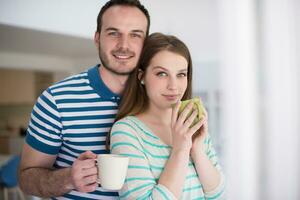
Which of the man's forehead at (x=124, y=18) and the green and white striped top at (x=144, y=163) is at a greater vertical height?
the man's forehead at (x=124, y=18)

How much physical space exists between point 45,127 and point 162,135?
27 cm

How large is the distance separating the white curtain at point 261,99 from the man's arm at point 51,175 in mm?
933

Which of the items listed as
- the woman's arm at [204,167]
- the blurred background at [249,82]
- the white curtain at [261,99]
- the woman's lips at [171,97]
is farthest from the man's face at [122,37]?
the white curtain at [261,99]

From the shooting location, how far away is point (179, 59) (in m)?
0.74

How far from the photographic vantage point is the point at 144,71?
0.77 m

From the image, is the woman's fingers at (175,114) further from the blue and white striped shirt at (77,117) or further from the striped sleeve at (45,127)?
the striped sleeve at (45,127)

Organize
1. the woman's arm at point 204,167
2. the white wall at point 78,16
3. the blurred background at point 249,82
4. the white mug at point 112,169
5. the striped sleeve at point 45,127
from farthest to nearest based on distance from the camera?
→ the blurred background at point 249,82, the white wall at point 78,16, the striped sleeve at point 45,127, the woman's arm at point 204,167, the white mug at point 112,169

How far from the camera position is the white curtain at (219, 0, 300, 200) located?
1536 millimetres

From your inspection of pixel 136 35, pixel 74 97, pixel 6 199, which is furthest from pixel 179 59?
pixel 6 199

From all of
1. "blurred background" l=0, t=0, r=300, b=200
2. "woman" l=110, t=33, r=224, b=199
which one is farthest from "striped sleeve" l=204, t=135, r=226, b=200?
"blurred background" l=0, t=0, r=300, b=200

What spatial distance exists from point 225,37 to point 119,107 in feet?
2.77

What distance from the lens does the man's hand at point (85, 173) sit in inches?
25.3

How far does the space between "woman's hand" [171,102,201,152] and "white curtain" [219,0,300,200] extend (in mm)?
870

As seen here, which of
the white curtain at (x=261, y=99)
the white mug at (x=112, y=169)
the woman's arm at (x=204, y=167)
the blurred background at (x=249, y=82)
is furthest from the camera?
the white curtain at (x=261, y=99)
